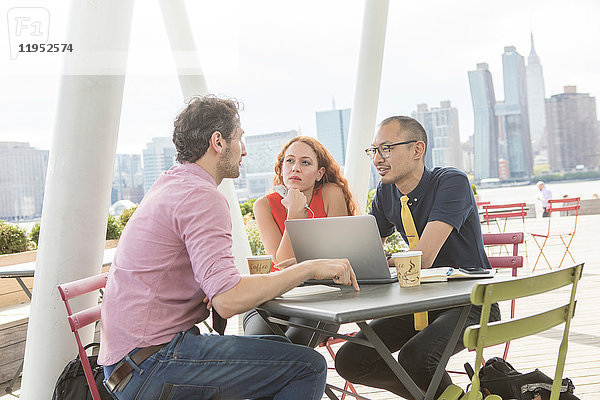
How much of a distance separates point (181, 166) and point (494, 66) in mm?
20406

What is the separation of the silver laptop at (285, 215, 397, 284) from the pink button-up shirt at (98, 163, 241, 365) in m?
0.43

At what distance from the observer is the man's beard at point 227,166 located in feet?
7.52

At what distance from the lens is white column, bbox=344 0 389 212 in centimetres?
631

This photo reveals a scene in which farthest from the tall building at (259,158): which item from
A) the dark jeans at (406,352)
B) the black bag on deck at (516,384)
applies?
the black bag on deck at (516,384)

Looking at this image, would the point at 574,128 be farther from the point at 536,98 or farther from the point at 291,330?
the point at 291,330

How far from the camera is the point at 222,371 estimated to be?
1.99m

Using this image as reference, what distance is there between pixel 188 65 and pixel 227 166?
339 centimetres

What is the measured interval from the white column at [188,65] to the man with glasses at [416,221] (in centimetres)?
253

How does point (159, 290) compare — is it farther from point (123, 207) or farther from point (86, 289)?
point (123, 207)

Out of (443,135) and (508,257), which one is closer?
(508,257)

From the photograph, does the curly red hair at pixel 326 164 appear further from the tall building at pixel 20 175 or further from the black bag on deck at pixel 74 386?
the tall building at pixel 20 175

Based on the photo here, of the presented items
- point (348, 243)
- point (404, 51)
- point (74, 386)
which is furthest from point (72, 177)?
point (404, 51)

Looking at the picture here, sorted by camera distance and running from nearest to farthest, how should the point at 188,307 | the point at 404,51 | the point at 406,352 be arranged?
the point at 188,307, the point at 406,352, the point at 404,51

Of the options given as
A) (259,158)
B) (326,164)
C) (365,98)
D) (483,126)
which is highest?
(483,126)
